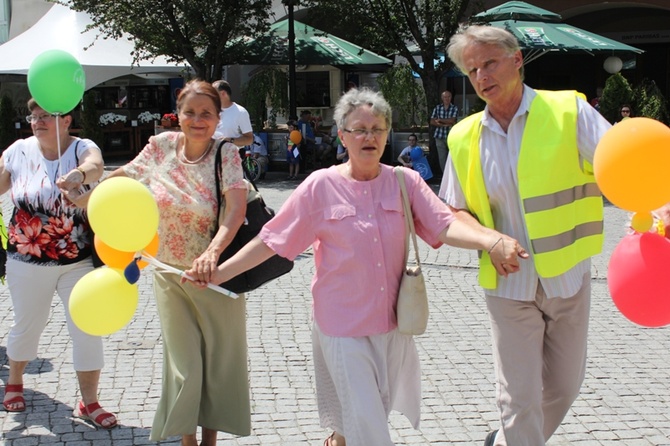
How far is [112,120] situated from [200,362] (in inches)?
804

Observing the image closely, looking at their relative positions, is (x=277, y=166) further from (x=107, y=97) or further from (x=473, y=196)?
(x=473, y=196)

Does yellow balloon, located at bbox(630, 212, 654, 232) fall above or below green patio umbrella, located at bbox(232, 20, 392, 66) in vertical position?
below

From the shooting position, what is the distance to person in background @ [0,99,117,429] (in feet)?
17.1

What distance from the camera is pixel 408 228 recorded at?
4.04 m

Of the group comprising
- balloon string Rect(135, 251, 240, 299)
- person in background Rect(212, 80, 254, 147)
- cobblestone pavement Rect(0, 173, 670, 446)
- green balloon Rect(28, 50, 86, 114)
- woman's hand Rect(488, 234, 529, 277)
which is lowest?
cobblestone pavement Rect(0, 173, 670, 446)

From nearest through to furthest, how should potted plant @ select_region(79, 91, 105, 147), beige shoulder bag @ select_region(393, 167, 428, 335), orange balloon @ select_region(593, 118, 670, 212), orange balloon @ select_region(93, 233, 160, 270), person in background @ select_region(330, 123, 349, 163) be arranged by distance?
orange balloon @ select_region(593, 118, 670, 212)
beige shoulder bag @ select_region(393, 167, 428, 335)
orange balloon @ select_region(93, 233, 160, 270)
person in background @ select_region(330, 123, 349, 163)
potted plant @ select_region(79, 91, 105, 147)

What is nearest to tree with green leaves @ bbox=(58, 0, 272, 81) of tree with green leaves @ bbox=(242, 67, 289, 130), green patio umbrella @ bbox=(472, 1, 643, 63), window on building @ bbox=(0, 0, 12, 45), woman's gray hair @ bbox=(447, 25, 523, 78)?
tree with green leaves @ bbox=(242, 67, 289, 130)

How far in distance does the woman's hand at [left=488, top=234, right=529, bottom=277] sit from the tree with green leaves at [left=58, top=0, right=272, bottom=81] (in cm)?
1551

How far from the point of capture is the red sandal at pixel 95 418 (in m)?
5.18

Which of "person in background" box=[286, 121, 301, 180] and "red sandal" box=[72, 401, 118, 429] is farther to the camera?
"person in background" box=[286, 121, 301, 180]

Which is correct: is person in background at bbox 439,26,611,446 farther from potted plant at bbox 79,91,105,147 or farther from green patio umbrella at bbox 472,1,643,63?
potted plant at bbox 79,91,105,147

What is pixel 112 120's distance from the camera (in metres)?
24.0

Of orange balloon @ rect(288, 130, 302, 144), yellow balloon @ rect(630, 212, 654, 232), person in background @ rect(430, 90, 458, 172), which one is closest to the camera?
yellow balloon @ rect(630, 212, 654, 232)

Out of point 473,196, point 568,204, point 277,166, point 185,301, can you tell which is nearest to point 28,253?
point 185,301
